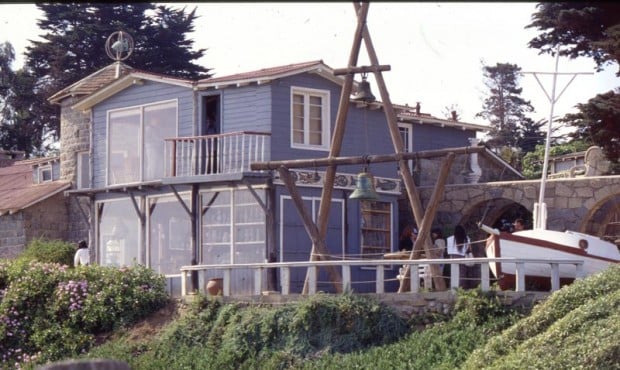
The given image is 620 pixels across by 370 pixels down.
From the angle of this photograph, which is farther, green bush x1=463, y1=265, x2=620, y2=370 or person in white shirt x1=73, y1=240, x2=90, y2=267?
person in white shirt x1=73, y1=240, x2=90, y2=267

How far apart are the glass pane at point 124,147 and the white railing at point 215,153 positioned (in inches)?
63.2

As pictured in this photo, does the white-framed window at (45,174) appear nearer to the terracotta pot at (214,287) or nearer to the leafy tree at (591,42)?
the terracotta pot at (214,287)

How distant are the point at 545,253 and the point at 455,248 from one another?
323cm

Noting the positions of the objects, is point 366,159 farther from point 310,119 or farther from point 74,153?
point 74,153

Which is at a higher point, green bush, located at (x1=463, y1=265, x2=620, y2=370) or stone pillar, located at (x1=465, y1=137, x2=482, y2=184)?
stone pillar, located at (x1=465, y1=137, x2=482, y2=184)

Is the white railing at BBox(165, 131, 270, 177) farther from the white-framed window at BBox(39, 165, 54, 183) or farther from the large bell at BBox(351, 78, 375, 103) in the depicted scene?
the white-framed window at BBox(39, 165, 54, 183)

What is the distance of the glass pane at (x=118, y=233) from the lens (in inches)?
1049

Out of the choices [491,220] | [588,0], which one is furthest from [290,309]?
[491,220]

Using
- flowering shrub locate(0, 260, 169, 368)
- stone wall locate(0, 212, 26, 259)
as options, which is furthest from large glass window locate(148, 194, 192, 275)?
stone wall locate(0, 212, 26, 259)

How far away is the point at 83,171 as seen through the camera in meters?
28.2

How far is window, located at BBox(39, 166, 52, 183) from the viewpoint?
3112cm

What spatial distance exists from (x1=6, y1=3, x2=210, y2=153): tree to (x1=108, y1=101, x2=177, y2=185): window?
13.0 metres

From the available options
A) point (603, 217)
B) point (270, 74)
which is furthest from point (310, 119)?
point (603, 217)

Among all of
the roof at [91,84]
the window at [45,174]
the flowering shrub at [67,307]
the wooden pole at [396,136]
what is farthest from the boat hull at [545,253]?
the window at [45,174]
